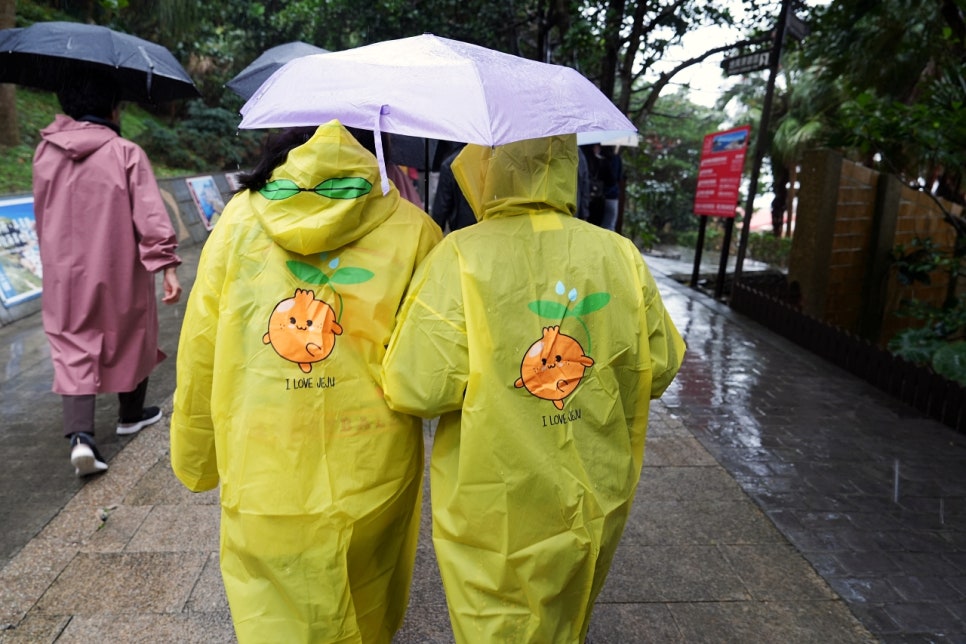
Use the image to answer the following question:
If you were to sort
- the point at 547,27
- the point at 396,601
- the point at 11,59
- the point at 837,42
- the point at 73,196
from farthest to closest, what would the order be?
1. the point at 547,27
2. the point at 837,42
3. the point at 11,59
4. the point at 73,196
5. the point at 396,601

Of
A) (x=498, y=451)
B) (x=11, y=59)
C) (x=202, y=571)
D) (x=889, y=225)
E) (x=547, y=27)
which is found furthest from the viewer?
(x=547, y=27)

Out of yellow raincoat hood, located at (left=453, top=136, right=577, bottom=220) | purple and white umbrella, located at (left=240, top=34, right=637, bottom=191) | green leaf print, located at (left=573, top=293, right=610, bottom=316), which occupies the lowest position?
green leaf print, located at (left=573, top=293, right=610, bottom=316)

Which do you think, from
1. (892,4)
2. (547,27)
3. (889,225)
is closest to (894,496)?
(892,4)

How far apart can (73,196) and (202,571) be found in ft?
6.28

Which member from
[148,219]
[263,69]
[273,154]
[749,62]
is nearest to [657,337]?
[273,154]

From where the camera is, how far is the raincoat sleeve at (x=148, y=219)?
3.41 meters

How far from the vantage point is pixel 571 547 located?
169 centimetres

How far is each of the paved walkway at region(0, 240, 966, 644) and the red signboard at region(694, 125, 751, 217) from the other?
4248 millimetres

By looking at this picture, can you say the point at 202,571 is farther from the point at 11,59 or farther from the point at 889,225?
the point at 889,225

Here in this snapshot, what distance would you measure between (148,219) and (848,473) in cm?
399

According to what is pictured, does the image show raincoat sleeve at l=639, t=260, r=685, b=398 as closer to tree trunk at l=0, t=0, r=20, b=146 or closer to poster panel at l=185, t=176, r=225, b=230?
poster panel at l=185, t=176, r=225, b=230

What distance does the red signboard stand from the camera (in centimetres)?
864

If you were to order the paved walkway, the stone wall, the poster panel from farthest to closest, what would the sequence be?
the poster panel < the stone wall < the paved walkway

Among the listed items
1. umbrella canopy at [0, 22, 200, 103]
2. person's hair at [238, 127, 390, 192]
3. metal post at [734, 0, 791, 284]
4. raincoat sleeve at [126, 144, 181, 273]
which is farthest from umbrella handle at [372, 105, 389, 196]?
metal post at [734, 0, 791, 284]
